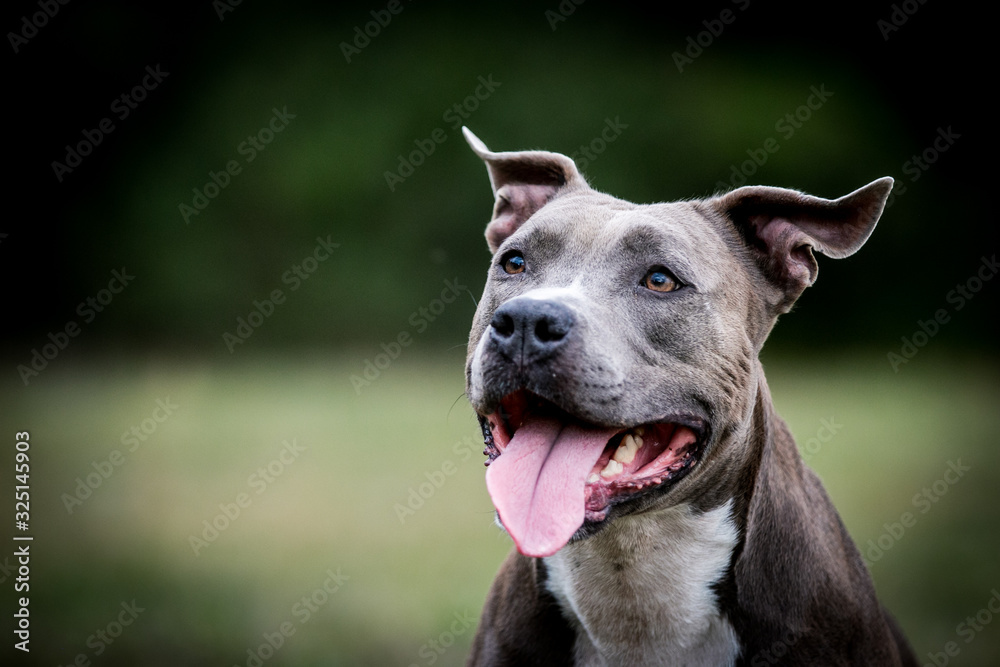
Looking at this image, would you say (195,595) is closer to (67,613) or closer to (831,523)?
(67,613)

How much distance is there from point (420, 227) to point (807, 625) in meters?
14.6

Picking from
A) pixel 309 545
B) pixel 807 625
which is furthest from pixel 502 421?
pixel 309 545

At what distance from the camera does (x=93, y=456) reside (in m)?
9.36
